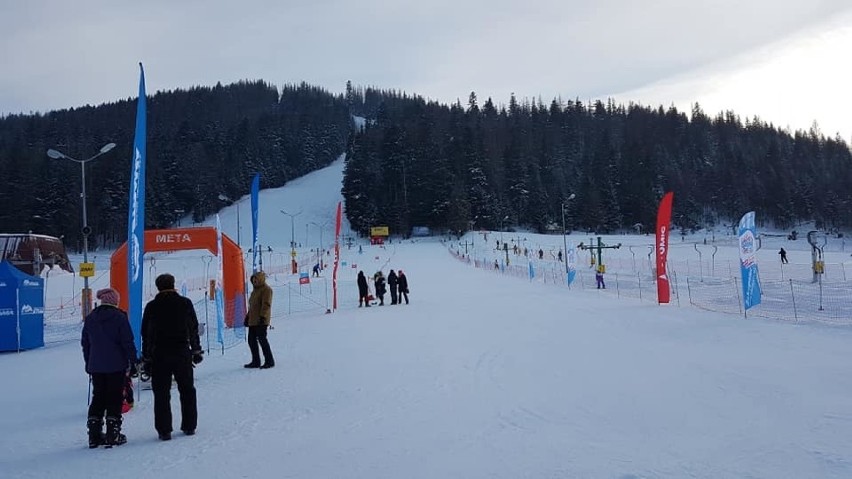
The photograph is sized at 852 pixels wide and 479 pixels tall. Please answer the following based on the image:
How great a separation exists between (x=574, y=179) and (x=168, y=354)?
123394mm

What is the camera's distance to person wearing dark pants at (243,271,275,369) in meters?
9.43

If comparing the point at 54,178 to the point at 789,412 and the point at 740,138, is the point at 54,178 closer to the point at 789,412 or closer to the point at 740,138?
the point at 789,412

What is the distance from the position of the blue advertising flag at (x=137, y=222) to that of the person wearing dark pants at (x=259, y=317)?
199cm

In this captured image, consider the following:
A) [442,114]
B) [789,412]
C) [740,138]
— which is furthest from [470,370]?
[740,138]

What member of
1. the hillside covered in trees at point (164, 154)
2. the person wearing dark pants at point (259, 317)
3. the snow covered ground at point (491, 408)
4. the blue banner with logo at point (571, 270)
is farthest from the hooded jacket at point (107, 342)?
the hillside covered in trees at point (164, 154)

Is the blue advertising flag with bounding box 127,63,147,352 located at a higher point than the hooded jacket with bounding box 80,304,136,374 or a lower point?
higher

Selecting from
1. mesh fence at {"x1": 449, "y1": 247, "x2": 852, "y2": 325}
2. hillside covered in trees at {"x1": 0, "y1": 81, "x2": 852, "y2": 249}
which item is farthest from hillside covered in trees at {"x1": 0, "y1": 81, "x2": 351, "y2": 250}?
mesh fence at {"x1": 449, "y1": 247, "x2": 852, "y2": 325}

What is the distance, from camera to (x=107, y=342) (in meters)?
5.45

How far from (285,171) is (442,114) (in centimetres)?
4219

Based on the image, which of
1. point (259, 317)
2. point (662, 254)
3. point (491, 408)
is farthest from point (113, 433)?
point (662, 254)

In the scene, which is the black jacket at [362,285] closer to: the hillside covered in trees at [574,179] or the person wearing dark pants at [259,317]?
the person wearing dark pants at [259,317]

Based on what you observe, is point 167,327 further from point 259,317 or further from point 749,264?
point 749,264

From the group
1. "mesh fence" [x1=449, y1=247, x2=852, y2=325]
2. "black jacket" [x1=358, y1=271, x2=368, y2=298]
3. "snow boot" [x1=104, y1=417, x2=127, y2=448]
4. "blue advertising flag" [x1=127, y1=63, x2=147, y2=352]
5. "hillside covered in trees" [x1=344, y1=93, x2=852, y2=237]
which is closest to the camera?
"snow boot" [x1=104, y1=417, x2=127, y2=448]

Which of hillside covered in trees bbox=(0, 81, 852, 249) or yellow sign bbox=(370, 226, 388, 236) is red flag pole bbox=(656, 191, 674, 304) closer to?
hillside covered in trees bbox=(0, 81, 852, 249)
